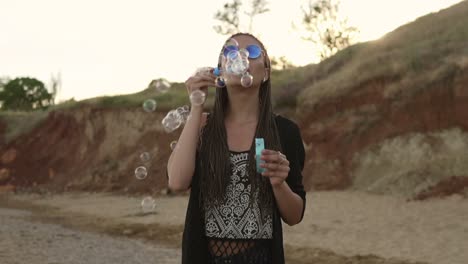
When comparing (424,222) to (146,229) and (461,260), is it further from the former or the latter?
(146,229)

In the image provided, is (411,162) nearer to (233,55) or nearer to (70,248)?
(70,248)

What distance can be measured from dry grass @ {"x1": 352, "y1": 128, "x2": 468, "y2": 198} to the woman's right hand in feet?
55.8

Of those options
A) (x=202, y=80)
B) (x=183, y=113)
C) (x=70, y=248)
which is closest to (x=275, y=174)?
(x=202, y=80)

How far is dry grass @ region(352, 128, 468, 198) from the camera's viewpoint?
19.4 metres

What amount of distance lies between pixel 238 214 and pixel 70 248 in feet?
42.9

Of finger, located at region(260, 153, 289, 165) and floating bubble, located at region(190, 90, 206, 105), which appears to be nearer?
finger, located at region(260, 153, 289, 165)

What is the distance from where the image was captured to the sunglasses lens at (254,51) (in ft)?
8.82

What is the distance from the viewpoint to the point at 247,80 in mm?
2666

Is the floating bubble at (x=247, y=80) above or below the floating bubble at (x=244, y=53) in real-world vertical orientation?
below

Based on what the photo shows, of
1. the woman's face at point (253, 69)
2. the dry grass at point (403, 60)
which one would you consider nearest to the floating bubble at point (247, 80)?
the woman's face at point (253, 69)

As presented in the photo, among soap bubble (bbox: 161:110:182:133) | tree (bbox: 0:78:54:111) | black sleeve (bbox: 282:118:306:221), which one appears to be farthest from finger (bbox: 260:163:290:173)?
tree (bbox: 0:78:54:111)

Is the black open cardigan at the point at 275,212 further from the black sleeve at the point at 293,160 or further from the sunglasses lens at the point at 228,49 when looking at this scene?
the sunglasses lens at the point at 228,49

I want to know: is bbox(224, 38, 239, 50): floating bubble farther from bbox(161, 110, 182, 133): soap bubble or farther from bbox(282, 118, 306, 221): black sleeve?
bbox(161, 110, 182, 133): soap bubble

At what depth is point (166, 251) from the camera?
14492 millimetres
